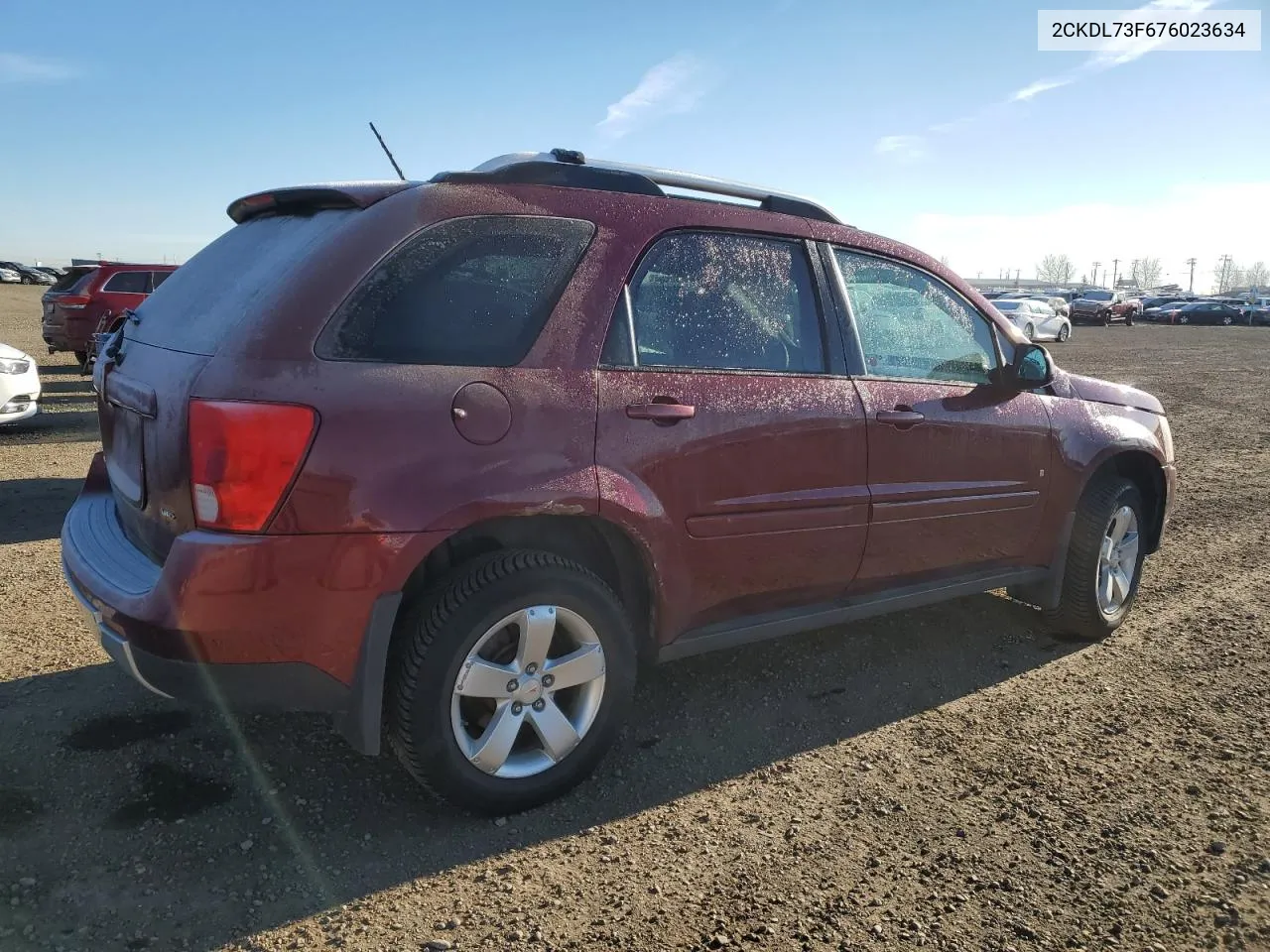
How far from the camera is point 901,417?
11.8 ft

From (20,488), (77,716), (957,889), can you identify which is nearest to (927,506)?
(957,889)

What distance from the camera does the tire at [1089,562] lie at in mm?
4328

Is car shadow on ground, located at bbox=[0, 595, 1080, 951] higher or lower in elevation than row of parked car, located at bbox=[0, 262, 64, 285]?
lower

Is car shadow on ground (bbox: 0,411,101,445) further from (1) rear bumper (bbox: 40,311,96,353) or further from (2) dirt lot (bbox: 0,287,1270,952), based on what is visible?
(2) dirt lot (bbox: 0,287,1270,952)

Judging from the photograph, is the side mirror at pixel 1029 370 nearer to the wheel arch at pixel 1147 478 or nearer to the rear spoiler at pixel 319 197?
the wheel arch at pixel 1147 478

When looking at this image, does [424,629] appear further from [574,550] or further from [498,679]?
[574,550]

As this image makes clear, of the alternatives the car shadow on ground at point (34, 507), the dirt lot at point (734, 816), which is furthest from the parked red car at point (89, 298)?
the dirt lot at point (734, 816)

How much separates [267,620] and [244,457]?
420mm

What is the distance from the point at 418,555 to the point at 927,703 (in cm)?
223

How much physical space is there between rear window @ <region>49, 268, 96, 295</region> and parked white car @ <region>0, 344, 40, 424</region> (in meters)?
5.73

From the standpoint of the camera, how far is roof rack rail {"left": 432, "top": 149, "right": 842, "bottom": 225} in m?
2.92

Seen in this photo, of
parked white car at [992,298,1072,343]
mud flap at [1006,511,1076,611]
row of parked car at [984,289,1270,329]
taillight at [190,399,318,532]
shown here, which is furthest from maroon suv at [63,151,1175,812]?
row of parked car at [984,289,1270,329]

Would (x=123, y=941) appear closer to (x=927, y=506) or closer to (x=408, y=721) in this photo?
(x=408, y=721)

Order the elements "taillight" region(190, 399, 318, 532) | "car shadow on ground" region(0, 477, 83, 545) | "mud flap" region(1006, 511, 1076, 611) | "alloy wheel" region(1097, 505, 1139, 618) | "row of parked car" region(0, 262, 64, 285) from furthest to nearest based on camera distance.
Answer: "row of parked car" region(0, 262, 64, 285) → "car shadow on ground" region(0, 477, 83, 545) → "alloy wheel" region(1097, 505, 1139, 618) → "mud flap" region(1006, 511, 1076, 611) → "taillight" region(190, 399, 318, 532)
